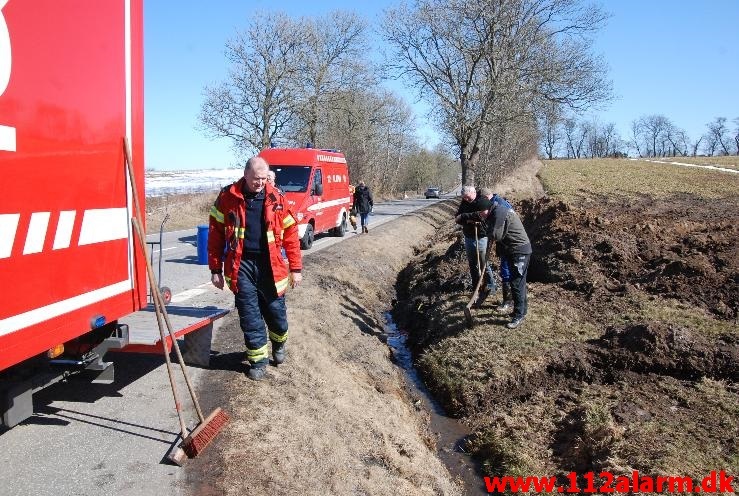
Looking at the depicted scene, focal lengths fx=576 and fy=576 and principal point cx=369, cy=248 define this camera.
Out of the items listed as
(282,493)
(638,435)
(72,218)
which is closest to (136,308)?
(72,218)

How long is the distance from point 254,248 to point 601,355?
434cm

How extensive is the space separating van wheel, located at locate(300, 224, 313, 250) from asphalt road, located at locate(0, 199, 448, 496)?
9.26 m

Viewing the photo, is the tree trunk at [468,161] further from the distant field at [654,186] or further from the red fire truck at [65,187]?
the red fire truck at [65,187]

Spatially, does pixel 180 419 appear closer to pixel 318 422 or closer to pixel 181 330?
pixel 181 330

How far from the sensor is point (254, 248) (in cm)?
476

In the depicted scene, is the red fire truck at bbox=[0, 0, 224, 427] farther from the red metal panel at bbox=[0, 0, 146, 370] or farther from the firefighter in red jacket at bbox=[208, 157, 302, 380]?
the firefighter in red jacket at bbox=[208, 157, 302, 380]

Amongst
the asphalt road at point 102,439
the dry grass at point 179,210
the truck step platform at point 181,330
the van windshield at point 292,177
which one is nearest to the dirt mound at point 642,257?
the van windshield at point 292,177

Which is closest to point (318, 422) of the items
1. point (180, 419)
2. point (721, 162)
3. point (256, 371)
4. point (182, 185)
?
point (256, 371)

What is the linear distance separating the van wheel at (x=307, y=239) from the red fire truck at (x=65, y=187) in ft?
35.1

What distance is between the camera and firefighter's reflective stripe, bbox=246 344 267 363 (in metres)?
5.08

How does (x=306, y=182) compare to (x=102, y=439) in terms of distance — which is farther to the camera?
(x=306, y=182)

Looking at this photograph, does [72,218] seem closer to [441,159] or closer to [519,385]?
[519,385]

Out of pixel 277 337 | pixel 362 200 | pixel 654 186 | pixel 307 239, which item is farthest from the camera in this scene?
pixel 654 186

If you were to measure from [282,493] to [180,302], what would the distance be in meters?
5.60
